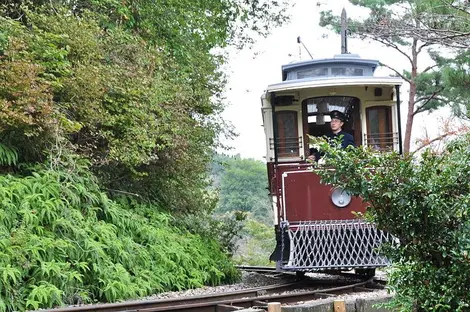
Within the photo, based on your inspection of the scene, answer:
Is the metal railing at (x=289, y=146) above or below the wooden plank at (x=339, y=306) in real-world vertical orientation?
above

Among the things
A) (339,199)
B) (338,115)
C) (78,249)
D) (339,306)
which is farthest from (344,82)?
(78,249)

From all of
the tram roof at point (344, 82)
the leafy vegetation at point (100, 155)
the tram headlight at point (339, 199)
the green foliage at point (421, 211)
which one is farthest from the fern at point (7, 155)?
the green foliage at point (421, 211)

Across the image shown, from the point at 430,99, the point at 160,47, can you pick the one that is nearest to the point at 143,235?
the point at 160,47

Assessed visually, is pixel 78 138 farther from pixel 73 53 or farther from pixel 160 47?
pixel 160 47

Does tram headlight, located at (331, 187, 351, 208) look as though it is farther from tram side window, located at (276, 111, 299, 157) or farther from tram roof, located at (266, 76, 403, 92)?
tram roof, located at (266, 76, 403, 92)

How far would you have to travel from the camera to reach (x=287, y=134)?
32.6 feet

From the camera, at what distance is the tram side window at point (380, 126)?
9.79m

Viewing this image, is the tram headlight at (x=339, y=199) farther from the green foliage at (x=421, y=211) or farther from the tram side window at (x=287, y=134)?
the green foliage at (x=421, y=211)

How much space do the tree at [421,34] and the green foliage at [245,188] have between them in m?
12.7

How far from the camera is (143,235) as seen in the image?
932cm

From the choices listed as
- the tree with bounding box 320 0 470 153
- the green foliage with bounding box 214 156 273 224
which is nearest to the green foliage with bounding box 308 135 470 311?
the tree with bounding box 320 0 470 153

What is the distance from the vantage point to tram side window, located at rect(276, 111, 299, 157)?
9.85 metres

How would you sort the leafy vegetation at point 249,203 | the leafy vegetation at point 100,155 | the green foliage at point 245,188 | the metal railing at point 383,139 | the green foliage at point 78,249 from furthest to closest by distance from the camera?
the green foliage at point 245,188, the leafy vegetation at point 249,203, the metal railing at point 383,139, the leafy vegetation at point 100,155, the green foliage at point 78,249

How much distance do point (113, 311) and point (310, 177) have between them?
3849 millimetres
